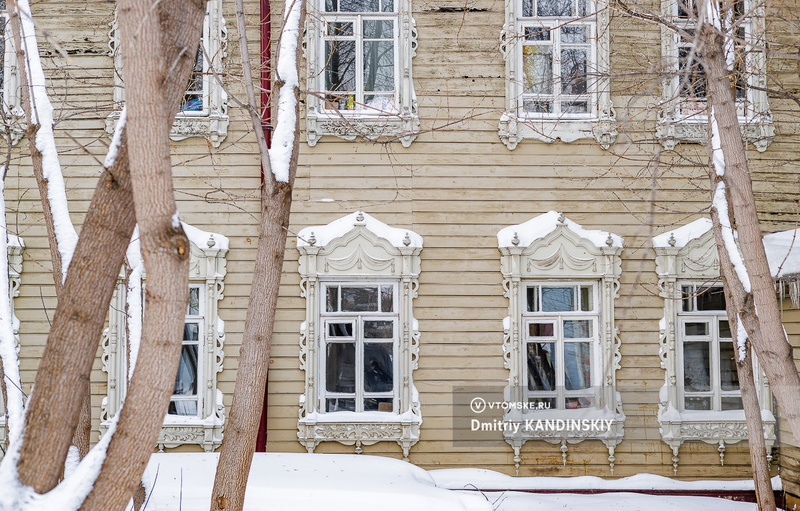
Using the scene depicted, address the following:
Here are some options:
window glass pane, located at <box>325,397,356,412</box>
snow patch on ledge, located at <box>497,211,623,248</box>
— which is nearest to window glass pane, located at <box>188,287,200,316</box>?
window glass pane, located at <box>325,397,356,412</box>

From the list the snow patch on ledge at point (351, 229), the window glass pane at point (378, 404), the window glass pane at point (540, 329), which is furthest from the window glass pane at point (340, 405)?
the window glass pane at point (540, 329)

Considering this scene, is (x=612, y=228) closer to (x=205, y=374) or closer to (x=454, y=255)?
(x=454, y=255)

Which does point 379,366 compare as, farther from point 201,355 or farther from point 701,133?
point 701,133

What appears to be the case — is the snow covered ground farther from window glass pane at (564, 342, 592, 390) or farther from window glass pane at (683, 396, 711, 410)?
window glass pane at (683, 396, 711, 410)

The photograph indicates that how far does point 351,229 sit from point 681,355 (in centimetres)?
411

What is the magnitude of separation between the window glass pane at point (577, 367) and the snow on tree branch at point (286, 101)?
16.6 feet

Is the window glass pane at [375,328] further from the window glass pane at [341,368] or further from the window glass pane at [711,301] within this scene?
the window glass pane at [711,301]

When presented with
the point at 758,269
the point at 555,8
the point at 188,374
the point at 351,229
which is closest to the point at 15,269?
the point at 188,374

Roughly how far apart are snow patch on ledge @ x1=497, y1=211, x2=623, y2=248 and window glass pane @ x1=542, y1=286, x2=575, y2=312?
2.06ft

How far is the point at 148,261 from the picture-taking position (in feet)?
9.60

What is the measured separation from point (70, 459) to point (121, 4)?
2.83 m

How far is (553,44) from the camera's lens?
8922 mm

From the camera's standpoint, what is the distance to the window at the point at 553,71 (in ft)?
28.5

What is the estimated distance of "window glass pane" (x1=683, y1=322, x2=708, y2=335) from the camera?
8734mm
